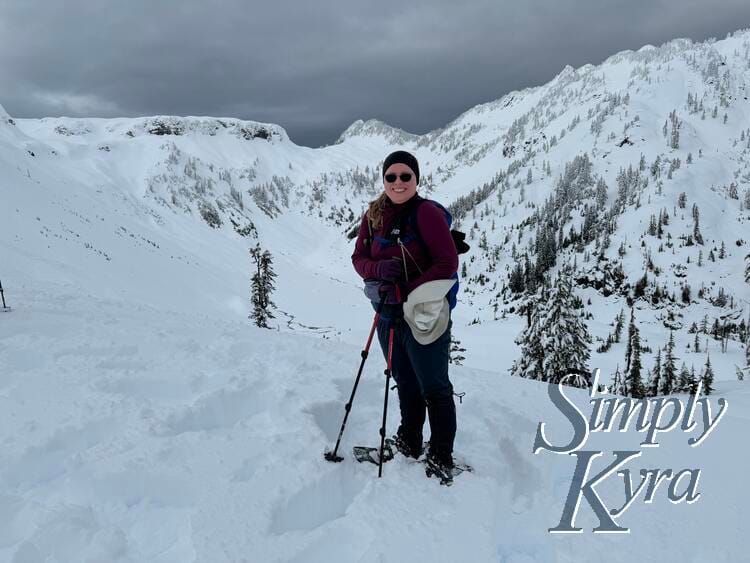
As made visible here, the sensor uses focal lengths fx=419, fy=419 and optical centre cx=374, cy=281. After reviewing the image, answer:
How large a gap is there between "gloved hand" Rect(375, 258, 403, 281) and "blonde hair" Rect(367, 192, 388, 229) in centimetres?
50

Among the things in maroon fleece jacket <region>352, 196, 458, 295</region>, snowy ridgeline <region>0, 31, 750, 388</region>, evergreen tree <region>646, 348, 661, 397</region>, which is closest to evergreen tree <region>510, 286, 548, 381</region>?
snowy ridgeline <region>0, 31, 750, 388</region>

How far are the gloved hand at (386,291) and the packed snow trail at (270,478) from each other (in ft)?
5.68

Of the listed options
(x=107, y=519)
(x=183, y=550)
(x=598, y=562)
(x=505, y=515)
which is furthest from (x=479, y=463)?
(x=107, y=519)

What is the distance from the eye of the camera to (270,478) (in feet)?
12.7

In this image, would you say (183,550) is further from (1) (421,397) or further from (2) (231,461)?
(1) (421,397)

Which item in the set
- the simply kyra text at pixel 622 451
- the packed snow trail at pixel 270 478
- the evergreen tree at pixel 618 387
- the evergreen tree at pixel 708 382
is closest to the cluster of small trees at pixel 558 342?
the evergreen tree at pixel 708 382

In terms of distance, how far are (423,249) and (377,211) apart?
682mm

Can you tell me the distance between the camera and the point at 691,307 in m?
136

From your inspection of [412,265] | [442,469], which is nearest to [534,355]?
[442,469]

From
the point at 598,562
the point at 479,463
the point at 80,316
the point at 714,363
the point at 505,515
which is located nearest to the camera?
the point at 598,562

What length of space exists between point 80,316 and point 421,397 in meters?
7.64

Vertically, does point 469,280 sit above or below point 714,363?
above

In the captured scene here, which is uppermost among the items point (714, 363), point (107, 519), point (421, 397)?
point (421, 397)

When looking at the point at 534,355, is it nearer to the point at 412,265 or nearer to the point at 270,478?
the point at 412,265
